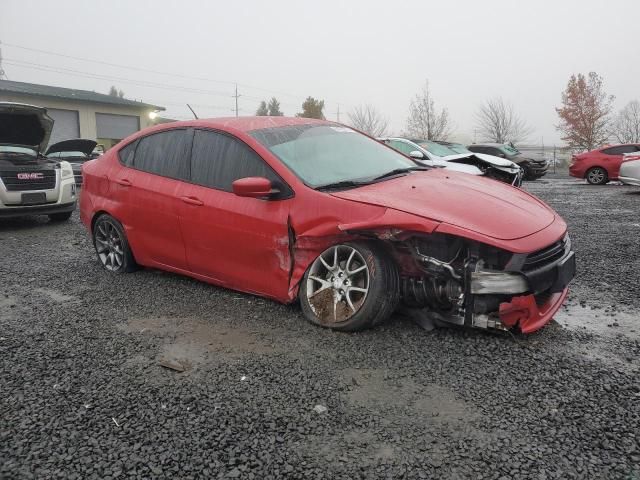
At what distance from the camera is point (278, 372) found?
2.93 metres

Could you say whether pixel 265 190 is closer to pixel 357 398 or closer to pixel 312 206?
pixel 312 206

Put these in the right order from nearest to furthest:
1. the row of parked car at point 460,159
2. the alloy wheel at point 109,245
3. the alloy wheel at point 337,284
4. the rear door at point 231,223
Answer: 1. the alloy wheel at point 337,284
2. the rear door at point 231,223
3. the alloy wheel at point 109,245
4. the row of parked car at point 460,159

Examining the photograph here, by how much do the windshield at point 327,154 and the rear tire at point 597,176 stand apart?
49.2ft

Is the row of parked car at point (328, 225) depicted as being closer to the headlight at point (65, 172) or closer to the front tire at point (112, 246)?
the front tire at point (112, 246)

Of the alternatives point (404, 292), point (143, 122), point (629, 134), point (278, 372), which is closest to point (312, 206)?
point (404, 292)

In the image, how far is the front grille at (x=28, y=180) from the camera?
821cm

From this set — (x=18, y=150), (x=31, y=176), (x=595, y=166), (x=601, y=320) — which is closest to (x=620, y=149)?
(x=595, y=166)

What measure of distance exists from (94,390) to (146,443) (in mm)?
661

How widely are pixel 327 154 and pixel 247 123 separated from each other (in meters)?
0.75

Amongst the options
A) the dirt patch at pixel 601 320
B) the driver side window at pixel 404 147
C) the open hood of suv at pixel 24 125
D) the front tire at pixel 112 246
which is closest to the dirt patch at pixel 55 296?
the front tire at pixel 112 246

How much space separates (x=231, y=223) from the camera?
12.8ft

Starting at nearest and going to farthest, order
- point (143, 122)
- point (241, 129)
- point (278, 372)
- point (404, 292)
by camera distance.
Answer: point (278, 372) < point (404, 292) < point (241, 129) < point (143, 122)

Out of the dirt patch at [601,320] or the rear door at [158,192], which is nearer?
the dirt patch at [601,320]

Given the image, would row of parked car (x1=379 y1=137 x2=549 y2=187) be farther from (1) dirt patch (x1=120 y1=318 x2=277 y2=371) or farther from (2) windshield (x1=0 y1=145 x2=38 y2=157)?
(2) windshield (x1=0 y1=145 x2=38 y2=157)
